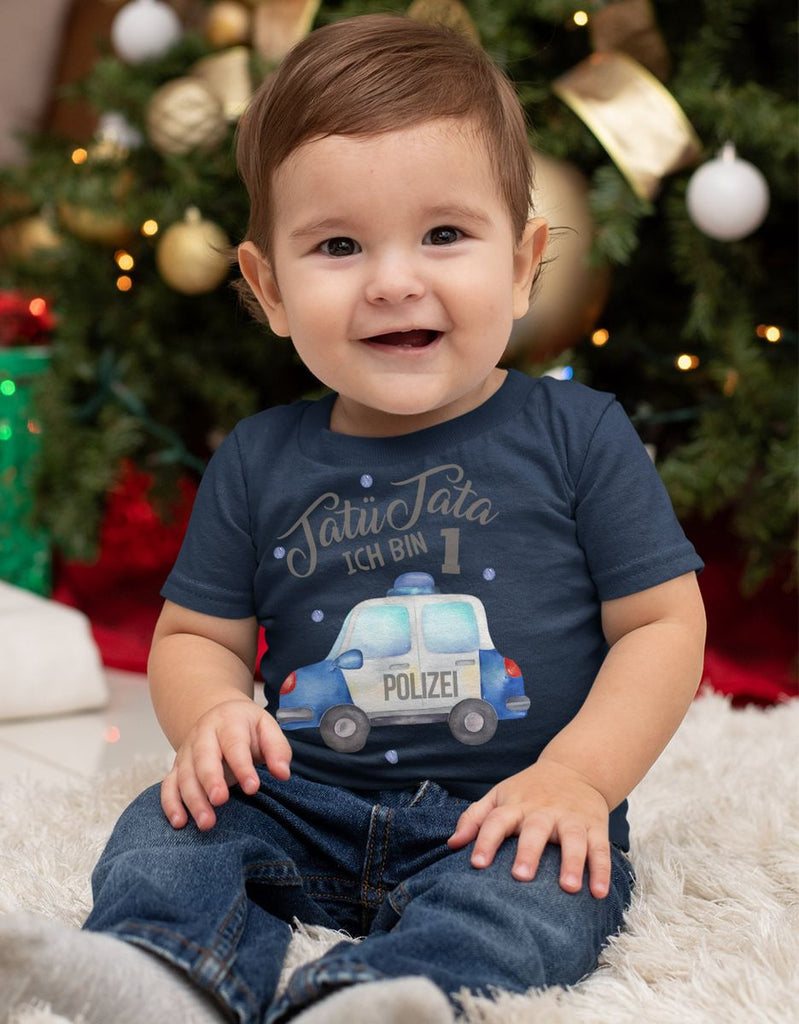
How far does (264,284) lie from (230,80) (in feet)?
2.95

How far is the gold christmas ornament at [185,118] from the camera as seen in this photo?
1.79m

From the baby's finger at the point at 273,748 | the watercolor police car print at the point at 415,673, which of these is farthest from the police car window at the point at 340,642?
the baby's finger at the point at 273,748

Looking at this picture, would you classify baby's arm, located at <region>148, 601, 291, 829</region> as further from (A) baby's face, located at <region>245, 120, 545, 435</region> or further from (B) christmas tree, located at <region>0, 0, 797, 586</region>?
(B) christmas tree, located at <region>0, 0, 797, 586</region>

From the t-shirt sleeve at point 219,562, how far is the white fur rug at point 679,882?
220 millimetres

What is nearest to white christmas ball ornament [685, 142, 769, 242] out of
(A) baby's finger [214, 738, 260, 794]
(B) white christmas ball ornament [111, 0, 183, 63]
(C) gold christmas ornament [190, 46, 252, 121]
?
(C) gold christmas ornament [190, 46, 252, 121]

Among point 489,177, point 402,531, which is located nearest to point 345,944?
point 402,531

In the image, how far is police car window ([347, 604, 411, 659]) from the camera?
929 mm

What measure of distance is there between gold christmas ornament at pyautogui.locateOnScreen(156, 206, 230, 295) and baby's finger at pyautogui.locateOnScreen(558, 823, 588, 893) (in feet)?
3.89

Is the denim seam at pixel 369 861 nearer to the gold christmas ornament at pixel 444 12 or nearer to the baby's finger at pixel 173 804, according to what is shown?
the baby's finger at pixel 173 804

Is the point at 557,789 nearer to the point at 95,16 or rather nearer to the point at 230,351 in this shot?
the point at 230,351

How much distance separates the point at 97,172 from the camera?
1979 mm

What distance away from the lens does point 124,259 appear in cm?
205

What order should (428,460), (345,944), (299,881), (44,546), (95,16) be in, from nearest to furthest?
(345,944) → (299,881) → (428,460) → (44,546) → (95,16)

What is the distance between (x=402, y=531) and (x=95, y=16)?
80.3 inches
